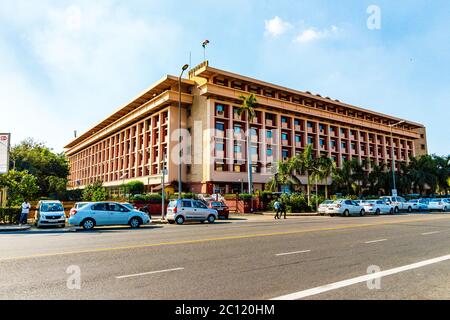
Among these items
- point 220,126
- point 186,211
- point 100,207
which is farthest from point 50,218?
point 220,126

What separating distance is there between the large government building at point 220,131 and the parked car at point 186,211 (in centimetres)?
2207

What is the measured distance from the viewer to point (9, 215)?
21.2 meters

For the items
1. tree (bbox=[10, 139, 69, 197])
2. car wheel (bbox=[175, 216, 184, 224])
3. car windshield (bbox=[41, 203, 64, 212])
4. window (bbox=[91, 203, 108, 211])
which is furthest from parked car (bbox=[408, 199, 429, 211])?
tree (bbox=[10, 139, 69, 197])

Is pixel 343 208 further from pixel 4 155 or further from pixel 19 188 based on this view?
pixel 19 188

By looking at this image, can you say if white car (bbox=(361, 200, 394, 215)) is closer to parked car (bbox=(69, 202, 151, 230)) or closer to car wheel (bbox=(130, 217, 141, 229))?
parked car (bbox=(69, 202, 151, 230))

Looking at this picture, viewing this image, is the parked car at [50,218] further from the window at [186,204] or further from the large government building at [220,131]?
the large government building at [220,131]

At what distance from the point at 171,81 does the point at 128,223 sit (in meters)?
35.8

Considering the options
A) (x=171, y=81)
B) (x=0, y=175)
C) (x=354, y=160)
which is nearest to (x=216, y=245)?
(x=0, y=175)

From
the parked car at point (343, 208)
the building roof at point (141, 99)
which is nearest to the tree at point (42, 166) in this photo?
the building roof at point (141, 99)

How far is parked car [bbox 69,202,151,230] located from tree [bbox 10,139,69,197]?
34.1m

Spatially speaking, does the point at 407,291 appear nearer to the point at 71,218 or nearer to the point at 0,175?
the point at 71,218

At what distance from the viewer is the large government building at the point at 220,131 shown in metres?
48.6

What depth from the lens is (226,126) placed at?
50.0 metres

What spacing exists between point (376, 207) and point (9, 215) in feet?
103
